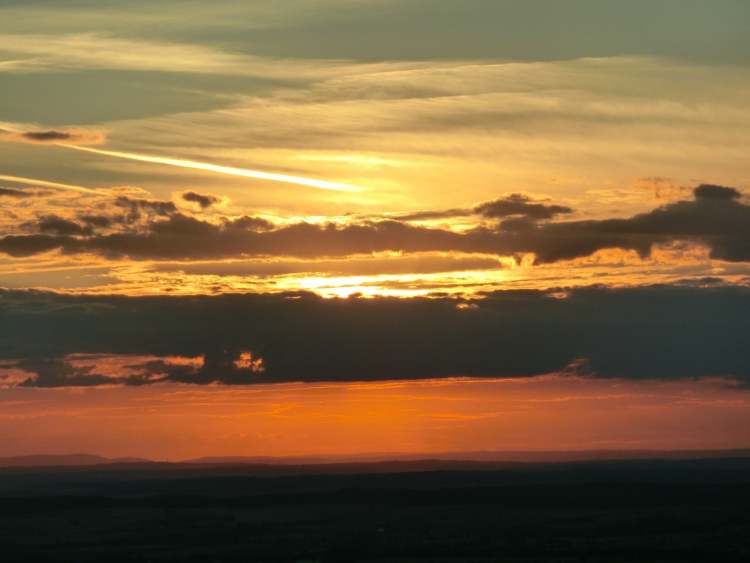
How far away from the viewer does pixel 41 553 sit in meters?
189

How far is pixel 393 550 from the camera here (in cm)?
18012

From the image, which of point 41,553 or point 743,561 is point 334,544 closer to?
point 41,553

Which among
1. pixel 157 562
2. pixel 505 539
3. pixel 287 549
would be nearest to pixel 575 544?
pixel 505 539

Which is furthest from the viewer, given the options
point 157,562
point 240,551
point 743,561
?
point 240,551

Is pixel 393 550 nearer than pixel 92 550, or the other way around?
pixel 393 550

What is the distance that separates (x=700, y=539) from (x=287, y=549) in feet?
177

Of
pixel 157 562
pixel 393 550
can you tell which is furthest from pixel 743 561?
pixel 157 562

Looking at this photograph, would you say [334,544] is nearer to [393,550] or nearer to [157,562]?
[393,550]

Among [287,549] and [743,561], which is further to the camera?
[287,549]

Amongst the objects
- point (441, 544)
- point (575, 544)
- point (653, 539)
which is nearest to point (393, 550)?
point (441, 544)

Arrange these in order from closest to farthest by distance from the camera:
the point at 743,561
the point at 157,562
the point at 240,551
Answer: the point at 743,561 < the point at 157,562 < the point at 240,551

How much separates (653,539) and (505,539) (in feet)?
63.6

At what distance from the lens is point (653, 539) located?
7697 inches

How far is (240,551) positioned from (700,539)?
59.7 meters
